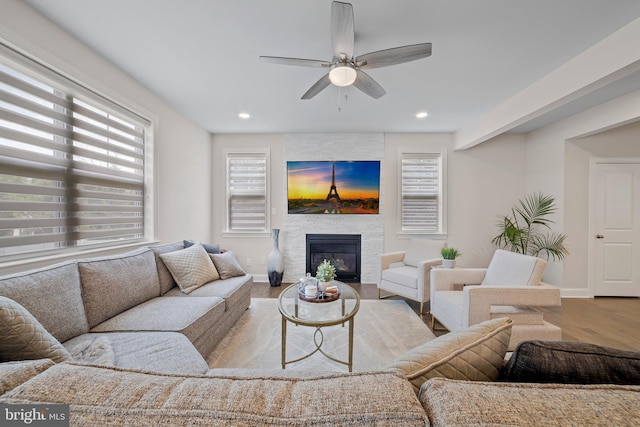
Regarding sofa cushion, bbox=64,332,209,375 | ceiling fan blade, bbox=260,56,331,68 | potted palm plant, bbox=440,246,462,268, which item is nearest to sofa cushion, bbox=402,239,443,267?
potted palm plant, bbox=440,246,462,268

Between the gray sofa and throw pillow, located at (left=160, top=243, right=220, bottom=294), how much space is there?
0.04m

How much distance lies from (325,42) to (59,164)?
7.44 feet

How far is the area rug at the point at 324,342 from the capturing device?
1.95m

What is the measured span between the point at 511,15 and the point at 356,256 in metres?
3.34

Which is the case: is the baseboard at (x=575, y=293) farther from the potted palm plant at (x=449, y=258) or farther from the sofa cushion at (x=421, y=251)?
the potted palm plant at (x=449, y=258)

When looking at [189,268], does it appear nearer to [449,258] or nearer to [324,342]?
[324,342]

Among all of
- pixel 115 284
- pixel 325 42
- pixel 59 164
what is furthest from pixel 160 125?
pixel 325 42

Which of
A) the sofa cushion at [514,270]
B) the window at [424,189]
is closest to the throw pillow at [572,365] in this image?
the sofa cushion at [514,270]

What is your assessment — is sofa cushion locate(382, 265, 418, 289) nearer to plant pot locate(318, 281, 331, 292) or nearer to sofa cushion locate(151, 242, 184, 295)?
plant pot locate(318, 281, 331, 292)

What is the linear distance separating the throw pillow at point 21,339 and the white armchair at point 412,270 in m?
2.94

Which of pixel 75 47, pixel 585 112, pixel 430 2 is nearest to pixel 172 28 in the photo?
pixel 75 47

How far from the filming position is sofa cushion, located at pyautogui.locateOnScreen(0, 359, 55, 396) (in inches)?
19.6

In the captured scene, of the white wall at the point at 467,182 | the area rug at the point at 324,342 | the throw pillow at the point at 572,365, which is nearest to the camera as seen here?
the throw pillow at the point at 572,365

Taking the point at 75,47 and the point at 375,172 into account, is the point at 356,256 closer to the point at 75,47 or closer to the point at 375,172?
the point at 375,172
